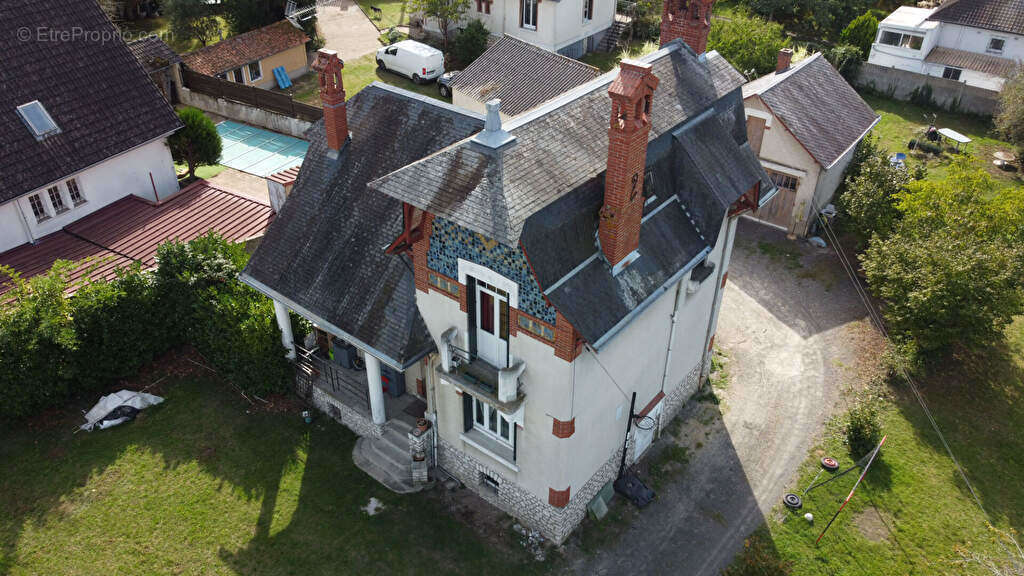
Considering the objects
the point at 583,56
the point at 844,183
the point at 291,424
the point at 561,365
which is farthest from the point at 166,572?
the point at 583,56

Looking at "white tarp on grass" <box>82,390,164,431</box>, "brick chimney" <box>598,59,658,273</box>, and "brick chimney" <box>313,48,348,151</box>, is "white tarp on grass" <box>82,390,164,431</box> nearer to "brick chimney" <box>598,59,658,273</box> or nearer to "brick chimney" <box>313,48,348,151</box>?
"brick chimney" <box>313,48,348,151</box>

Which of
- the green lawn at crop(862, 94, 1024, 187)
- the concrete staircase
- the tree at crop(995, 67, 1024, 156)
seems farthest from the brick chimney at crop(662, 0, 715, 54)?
the tree at crop(995, 67, 1024, 156)

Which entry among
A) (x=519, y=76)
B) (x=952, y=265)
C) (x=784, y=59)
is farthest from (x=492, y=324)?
(x=784, y=59)

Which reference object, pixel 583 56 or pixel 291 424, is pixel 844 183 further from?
pixel 291 424

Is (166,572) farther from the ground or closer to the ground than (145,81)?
closer to the ground

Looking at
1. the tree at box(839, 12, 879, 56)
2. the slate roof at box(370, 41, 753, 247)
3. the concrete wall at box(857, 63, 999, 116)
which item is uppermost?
the slate roof at box(370, 41, 753, 247)

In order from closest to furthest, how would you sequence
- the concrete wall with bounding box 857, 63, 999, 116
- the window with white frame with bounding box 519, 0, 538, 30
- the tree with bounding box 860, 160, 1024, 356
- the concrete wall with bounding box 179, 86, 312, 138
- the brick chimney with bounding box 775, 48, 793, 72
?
the tree with bounding box 860, 160, 1024, 356 < the brick chimney with bounding box 775, 48, 793, 72 < the concrete wall with bounding box 179, 86, 312, 138 < the concrete wall with bounding box 857, 63, 999, 116 < the window with white frame with bounding box 519, 0, 538, 30

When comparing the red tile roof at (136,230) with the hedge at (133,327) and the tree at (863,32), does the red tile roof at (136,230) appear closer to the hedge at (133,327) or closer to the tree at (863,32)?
the hedge at (133,327)
